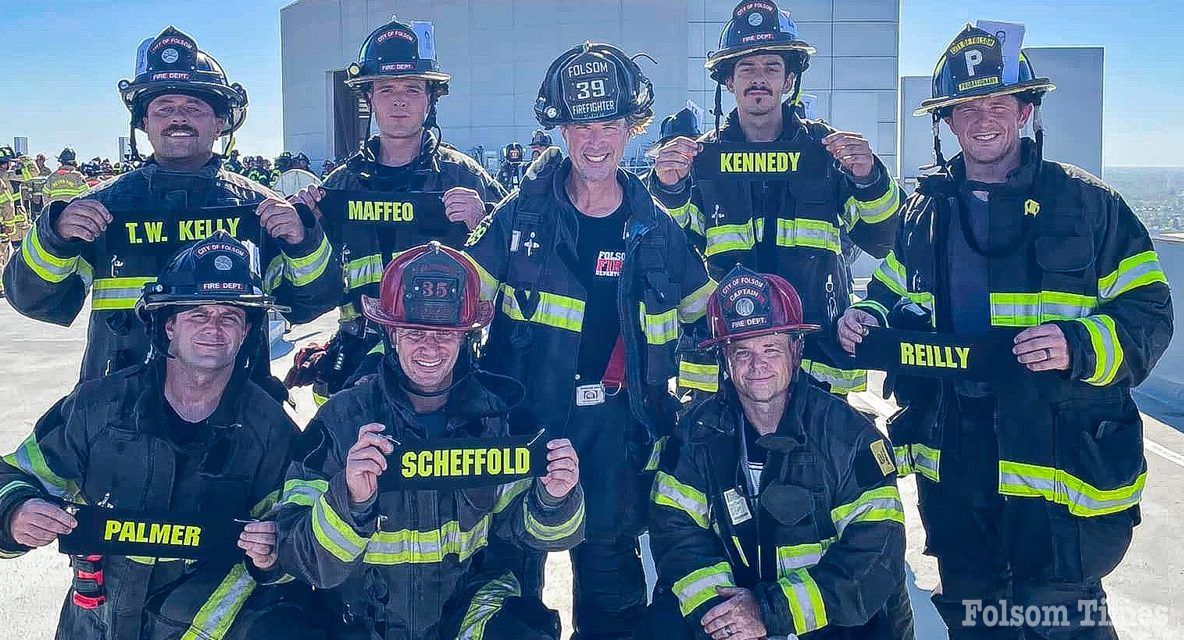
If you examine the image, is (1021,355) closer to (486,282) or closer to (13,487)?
(486,282)

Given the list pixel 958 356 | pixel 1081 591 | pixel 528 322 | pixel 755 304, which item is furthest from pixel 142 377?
pixel 1081 591

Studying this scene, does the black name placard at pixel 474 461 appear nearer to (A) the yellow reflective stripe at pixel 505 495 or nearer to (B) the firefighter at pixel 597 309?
(A) the yellow reflective stripe at pixel 505 495

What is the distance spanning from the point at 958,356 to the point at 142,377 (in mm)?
2947

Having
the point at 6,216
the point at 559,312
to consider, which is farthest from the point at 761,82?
the point at 6,216

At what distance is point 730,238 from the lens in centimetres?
471

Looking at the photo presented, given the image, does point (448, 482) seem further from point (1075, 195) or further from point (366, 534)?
point (1075, 195)

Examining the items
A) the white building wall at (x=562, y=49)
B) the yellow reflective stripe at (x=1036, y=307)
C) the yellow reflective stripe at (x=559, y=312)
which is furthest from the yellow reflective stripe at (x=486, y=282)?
the white building wall at (x=562, y=49)

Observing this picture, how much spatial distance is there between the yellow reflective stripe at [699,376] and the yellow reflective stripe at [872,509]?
140 centimetres

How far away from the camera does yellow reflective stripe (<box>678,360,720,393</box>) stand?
4.75 m

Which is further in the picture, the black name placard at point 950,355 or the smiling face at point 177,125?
the smiling face at point 177,125

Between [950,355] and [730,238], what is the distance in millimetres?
1319

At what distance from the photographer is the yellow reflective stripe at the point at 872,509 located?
3.37 meters

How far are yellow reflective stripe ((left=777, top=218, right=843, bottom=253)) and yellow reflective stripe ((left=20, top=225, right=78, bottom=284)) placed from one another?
121 inches

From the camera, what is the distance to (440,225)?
4730mm
